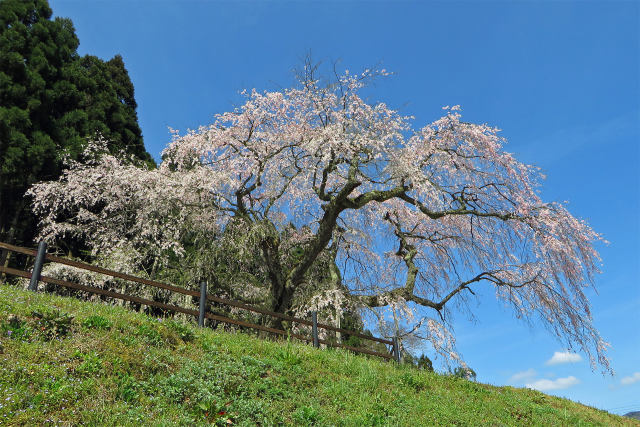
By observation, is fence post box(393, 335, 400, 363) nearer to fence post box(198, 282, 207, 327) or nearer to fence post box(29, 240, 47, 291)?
fence post box(198, 282, 207, 327)

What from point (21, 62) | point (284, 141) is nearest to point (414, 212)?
point (284, 141)

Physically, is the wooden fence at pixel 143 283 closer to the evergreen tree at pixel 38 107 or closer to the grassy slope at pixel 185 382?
the grassy slope at pixel 185 382

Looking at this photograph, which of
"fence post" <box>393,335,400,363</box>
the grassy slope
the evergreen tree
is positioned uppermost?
the evergreen tree

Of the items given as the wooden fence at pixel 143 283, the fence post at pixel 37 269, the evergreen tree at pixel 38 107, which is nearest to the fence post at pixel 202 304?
the wooden fence at pixel 143 283

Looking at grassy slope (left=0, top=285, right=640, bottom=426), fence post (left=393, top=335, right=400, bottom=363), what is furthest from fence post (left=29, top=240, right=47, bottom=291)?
fence post (left=393, top=335, right=400, bottom=363)

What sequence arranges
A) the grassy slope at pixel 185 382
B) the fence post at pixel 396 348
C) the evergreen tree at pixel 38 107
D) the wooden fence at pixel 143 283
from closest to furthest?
the grassy slope at pixel 185 382, the wooden fence at pixel 143 283, the fence post at pixel 396 348, the evergreen tree at pixel 38 107

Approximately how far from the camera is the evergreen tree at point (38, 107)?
20.3 m

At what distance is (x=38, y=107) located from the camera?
21.3m

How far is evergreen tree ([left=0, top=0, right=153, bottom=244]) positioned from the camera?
20266mm

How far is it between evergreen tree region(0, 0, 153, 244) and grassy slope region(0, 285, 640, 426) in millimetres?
13327

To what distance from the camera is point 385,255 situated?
19953 millimetres

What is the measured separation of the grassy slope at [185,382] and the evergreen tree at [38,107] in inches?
525

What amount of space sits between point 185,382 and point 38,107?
19.4 metres

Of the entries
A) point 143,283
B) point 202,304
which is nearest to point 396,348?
point 202,304
